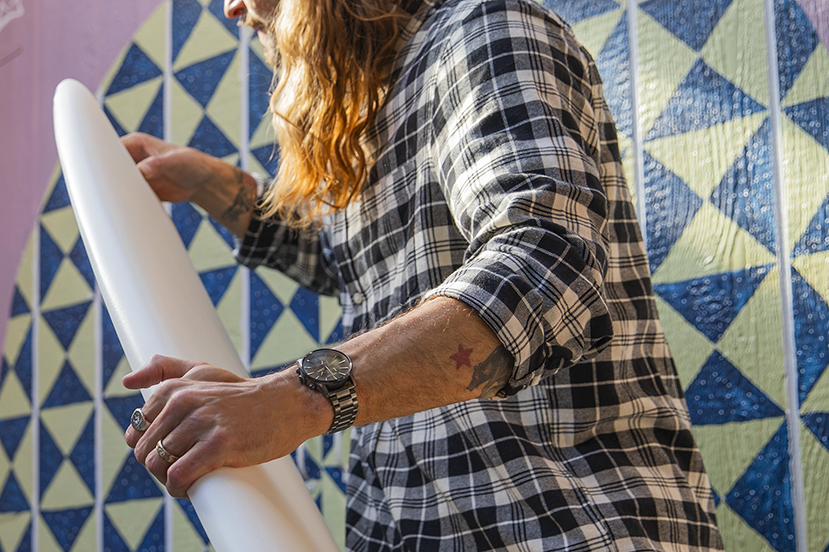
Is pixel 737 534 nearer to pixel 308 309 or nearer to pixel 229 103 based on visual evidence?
pixel 308 309

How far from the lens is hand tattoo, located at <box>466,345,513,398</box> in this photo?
1.81 ft

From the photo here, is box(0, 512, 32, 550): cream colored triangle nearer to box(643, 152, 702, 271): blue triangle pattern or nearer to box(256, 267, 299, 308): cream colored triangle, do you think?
box(256, 267, 299, 308): cream colored triangle

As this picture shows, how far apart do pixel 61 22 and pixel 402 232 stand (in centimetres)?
128

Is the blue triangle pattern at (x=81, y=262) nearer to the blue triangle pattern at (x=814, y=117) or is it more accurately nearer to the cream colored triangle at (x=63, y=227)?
the cream colored triangle at (x=63, y=227)

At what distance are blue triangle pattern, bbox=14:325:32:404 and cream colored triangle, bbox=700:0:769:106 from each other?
4.72 ft

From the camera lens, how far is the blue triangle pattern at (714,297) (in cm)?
96

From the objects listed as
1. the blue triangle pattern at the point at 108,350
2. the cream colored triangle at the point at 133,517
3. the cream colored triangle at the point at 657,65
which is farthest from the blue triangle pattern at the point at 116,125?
the cream colored triangle at the point at 657,65

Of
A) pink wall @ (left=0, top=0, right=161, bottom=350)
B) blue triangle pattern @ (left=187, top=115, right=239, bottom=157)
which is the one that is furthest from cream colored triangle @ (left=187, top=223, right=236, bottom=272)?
pink wall @ (left=0, top=0, right=161, bottom=350)

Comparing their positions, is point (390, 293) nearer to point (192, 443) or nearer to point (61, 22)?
point (192, 443)

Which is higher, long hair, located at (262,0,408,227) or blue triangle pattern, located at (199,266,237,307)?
long hair, located at (262,0,408,227)

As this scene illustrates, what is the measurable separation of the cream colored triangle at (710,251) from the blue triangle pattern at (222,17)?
901 mm

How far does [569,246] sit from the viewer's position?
58 cm

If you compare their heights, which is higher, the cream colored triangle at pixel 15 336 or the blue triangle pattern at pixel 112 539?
the cream colored triangle at pixel 15 336

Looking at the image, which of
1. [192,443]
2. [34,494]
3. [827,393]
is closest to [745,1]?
[827,393]
